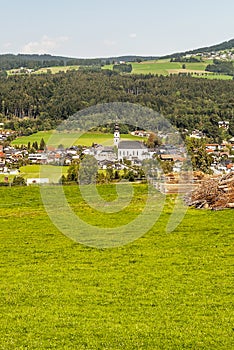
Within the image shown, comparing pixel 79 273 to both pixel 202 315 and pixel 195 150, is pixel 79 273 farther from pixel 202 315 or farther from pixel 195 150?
pixel 195 150

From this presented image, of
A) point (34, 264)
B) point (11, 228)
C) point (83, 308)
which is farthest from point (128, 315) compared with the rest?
point (11, 228)

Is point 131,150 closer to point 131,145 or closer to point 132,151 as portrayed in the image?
point 132,151

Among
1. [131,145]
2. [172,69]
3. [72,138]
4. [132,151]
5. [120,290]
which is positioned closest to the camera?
[120,290]

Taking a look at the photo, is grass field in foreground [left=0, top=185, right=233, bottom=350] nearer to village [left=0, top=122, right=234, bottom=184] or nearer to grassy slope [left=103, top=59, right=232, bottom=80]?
village [left=0, top=122, right=234, bottom=184]

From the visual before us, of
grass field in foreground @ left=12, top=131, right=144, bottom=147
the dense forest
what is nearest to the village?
grass field in foreground @ left=12, top=131, right=144, bottom=147

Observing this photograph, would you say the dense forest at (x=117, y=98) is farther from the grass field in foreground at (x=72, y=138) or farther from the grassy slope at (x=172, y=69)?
the grassy slope at (x=172, y=69)

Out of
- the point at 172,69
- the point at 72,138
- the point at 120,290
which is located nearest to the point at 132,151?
the point at 72,138

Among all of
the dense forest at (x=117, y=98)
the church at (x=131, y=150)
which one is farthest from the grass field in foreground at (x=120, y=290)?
the dense forest at (x=117, y=98)
